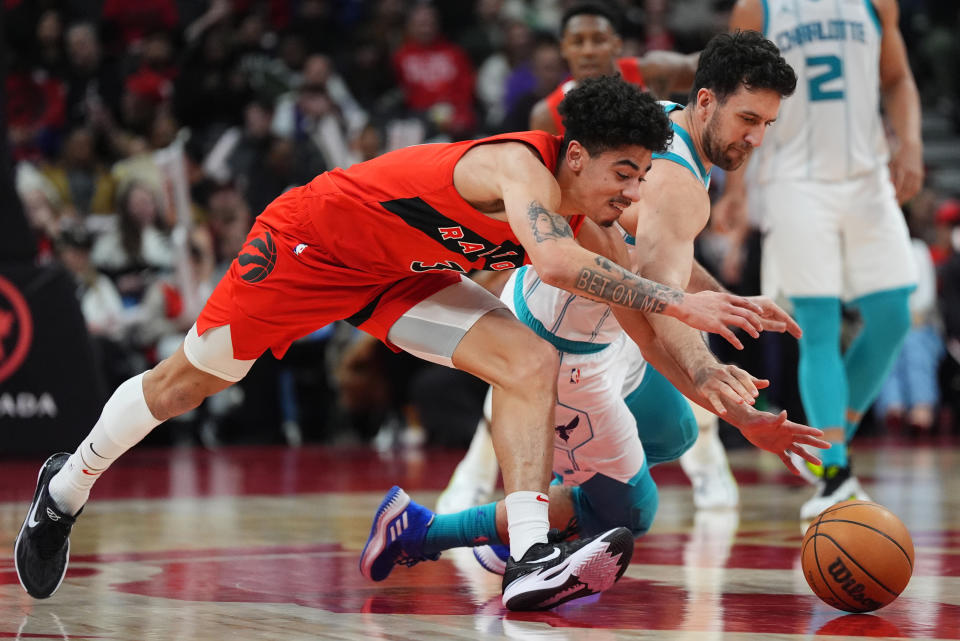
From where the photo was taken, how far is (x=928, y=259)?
11.6 m

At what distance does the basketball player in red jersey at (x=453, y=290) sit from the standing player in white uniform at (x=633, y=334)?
173 millimetres

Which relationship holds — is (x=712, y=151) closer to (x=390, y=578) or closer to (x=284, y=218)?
(x=284, y=218)

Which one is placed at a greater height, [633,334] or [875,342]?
[633,334]

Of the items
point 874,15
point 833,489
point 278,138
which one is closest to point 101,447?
point 833,489

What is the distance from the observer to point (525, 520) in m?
3.50

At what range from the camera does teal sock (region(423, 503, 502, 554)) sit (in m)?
3.93

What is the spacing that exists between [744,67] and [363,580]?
6.41 ft

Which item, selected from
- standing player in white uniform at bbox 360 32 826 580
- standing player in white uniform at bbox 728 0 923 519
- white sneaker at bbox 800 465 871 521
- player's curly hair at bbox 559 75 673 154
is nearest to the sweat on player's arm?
standing player in white uniform at bbox 360 32 826 580

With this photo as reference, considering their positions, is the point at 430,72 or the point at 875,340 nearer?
the point at 875,340

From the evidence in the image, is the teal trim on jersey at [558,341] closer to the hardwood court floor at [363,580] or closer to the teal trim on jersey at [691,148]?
the teal trim on jersey at [691,148]

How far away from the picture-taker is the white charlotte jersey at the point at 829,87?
5.84 metres

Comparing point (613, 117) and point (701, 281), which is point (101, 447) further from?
point (701, 281)

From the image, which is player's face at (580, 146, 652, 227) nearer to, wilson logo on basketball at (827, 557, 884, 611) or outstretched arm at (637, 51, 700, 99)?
wilson logo on basketball at (827, 557, 884, 611)

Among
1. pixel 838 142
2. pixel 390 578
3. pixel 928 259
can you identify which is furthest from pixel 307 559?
pixel 928 259
